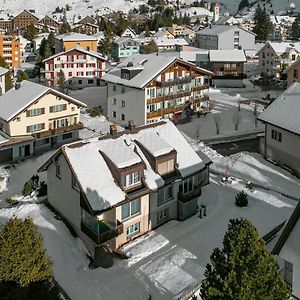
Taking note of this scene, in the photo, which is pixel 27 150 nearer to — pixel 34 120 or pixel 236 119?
pixel 34 120

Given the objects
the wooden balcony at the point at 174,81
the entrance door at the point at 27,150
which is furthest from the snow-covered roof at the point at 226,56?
the entrance door at the point at 27,150

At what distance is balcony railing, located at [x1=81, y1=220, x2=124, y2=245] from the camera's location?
22.0m

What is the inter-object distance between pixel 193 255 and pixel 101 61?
2114 inches

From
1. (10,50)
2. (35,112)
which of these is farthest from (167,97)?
(10,50)

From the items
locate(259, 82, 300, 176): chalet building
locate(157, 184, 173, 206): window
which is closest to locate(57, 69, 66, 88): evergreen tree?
locate(259, 82, 300, 176): chalet building

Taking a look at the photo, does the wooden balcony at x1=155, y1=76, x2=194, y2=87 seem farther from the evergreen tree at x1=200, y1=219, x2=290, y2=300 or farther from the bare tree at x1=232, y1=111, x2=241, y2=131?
the evergreen tree at x1=200, y1=219, x2=290, y2=300

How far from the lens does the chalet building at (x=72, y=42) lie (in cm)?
8738

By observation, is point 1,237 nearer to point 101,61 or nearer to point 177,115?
point 177,115

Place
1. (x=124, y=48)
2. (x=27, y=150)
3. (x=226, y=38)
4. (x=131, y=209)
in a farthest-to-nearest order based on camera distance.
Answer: (x=226, y=38) < (x=124, y=48) < (x=27, y=150) < (x=131, y=209)

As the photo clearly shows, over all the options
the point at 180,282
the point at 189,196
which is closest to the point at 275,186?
the point at 189,196

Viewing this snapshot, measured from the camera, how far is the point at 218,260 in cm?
1366

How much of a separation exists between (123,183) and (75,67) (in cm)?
5072

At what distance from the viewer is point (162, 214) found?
26.0m

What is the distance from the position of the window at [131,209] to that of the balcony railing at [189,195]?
290 cm
